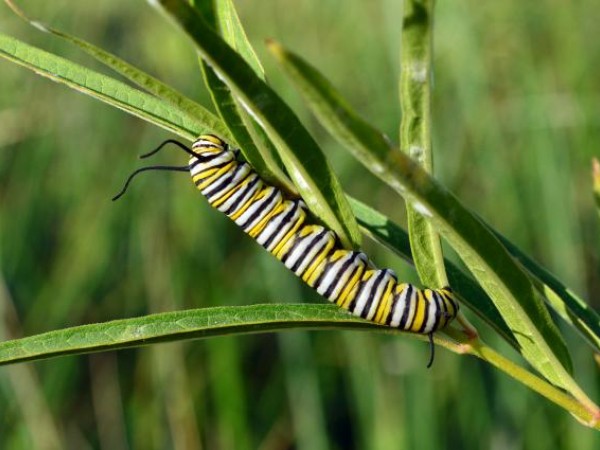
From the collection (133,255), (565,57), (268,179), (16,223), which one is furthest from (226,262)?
(268,179)

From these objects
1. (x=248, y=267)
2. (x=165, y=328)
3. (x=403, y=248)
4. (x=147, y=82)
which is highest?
(x=248, y=267)

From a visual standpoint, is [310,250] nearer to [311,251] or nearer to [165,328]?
[311,251]

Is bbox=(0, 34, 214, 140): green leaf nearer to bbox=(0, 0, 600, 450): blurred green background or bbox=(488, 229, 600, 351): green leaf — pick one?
bbox=(488, 229, 600, 351): green leaf

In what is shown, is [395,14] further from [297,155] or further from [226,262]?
[297,155]

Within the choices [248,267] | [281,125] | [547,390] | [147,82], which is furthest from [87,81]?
[248,267]

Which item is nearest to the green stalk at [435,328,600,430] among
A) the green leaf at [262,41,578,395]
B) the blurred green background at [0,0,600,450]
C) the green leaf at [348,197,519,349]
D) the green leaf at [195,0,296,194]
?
the green leaf at [262,41,578,395]
